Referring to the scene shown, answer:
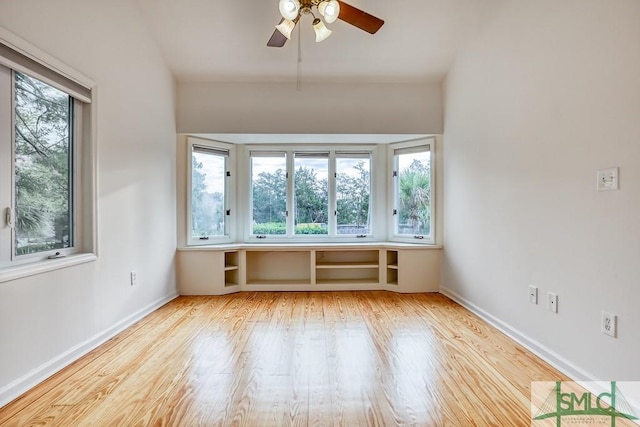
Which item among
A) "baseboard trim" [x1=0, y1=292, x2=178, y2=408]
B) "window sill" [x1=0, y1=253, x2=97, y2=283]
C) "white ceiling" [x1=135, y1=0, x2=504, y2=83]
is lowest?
"baseboard trim" [x1=0, y1=292, x2=178, y2=408]

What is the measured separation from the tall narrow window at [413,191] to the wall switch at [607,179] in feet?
7.39

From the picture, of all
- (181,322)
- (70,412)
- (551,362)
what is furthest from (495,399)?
(181,322)

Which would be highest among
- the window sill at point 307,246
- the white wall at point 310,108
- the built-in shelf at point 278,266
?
the white wall at point 310,108

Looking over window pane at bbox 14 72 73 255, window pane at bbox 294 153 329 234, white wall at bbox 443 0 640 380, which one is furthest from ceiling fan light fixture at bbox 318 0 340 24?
window pane at bbox 294 153 329 234

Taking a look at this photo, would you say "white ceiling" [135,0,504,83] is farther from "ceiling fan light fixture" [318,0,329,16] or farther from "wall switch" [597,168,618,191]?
"wall switch" [597,168,618,191]

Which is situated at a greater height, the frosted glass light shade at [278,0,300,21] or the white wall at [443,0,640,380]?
the frosted glass light shade at [278,0,300,21]

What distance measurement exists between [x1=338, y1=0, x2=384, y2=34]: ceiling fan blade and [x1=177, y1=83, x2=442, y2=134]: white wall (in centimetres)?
154

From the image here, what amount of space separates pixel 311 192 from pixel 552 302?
9.96 feet

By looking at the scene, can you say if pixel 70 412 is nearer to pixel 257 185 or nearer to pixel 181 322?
pixel 181 322

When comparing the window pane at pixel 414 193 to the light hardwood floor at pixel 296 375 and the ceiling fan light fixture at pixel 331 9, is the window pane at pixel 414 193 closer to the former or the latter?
the light hardwood floor at pixel 296 375

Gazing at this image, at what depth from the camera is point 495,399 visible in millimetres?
1733

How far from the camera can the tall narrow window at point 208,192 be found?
157 inches

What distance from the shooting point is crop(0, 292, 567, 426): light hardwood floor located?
1.62 metres

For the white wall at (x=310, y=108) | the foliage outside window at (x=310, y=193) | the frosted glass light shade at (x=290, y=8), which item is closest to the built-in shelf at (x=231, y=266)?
the foliage outside window at (x=310, y=193)
